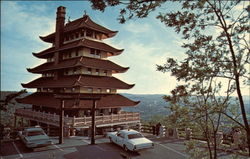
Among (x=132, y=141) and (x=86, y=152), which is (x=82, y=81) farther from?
(x=132, y=141)

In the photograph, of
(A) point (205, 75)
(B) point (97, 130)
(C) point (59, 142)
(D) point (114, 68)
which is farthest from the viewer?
(D) point (114, 68)

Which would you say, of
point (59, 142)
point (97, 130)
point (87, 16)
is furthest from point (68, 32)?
point (59, 142)

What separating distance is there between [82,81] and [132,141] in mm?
14588

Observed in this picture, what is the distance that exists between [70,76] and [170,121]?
86.0 ft

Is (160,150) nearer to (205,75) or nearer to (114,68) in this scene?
(205,75)

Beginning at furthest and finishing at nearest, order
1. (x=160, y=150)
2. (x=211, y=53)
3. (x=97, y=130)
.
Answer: (x=97, y=130) → (x=160, y=150) → (x=211, y=53)

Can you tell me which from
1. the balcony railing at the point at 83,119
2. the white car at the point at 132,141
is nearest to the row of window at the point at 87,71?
the balcony railing at the point at 83,119

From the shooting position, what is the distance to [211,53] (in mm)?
7109

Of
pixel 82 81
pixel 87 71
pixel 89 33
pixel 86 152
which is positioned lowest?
pixel 86 152

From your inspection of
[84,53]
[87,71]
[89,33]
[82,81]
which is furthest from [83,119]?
[89,33]

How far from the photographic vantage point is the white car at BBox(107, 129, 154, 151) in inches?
592

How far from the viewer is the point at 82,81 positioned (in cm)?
2752

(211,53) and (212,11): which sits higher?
(212,11)

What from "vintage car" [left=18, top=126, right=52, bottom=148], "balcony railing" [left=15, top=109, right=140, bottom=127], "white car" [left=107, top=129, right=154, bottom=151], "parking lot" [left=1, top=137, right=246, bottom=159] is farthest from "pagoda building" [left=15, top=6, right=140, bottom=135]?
"white car" [left=107, top=129, right=154, bottom=151]
